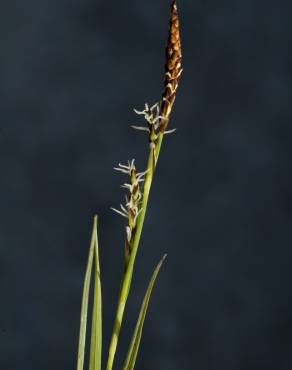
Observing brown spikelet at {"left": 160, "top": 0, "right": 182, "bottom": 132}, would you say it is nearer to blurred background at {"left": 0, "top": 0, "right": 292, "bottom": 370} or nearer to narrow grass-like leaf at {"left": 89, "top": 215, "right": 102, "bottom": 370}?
narrow grass-like leaf at {"left": 89, "top": 215, "right": 102, "bottom": 370}

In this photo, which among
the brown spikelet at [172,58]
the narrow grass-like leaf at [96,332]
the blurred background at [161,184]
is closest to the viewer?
the brown spikelet at [172,58]

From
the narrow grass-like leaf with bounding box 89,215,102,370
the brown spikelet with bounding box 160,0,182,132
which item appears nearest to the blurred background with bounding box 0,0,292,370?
the narrow grass-like leaf with bounding box 89,215,102,370

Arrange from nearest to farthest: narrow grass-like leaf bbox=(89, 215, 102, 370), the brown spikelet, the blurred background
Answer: the brown spikelet < narrow grass-like leaf bbox=(89, 215, 102, 370) < the blurred background

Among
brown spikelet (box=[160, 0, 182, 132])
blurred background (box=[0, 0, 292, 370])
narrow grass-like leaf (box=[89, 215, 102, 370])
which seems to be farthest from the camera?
blurred background (box=[0, 0, 292, 370])

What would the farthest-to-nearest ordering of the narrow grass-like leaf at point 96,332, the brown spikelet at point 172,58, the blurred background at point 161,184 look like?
the blurred background at point 161,184, the narrow grass-like leaf at point 96,332, the brown spikelet at point 172,58

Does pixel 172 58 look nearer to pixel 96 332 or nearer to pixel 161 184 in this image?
pixel 96 332

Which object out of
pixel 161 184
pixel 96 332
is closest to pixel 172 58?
pixel 96 332

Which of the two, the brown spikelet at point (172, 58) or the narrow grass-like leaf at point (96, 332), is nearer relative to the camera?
the brown spikelet at point (172, 58)

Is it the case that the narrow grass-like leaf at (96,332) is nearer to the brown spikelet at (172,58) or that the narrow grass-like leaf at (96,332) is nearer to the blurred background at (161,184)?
the brown spikelet at (172,58)

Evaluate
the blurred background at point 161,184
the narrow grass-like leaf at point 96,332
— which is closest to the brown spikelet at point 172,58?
the narrow grass-like leaf at point 96,332
